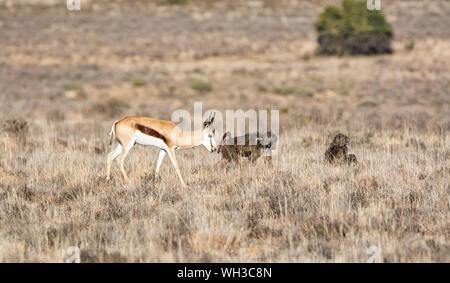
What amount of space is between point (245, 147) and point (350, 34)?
100ft

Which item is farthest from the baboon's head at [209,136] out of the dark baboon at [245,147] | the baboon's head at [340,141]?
the baboon's head at [340,141]

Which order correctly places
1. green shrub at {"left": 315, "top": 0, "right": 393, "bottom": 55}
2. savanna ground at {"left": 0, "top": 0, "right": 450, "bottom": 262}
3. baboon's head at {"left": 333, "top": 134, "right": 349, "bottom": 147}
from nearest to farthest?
1. savanna ground at {"left": 0, "top": 0, "right": 450, "bottom": 262}
2. baboon's head at {"left": 333, "top": 134, "right": 349, "bottom": 147}
3. green shrub at {"left": 315, "top": 0, "right": 393, "bottom": 55}

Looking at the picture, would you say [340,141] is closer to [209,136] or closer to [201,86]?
[209,136]

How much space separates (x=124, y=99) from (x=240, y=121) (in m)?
8.90

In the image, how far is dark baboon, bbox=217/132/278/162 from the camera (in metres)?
8.70

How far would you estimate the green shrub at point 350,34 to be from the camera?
36281 mm

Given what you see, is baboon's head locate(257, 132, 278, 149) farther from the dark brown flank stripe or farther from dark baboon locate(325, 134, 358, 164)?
the dark brown flank stripe

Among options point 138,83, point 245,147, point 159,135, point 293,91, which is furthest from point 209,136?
point 138,83

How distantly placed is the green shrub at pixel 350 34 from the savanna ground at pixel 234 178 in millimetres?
6435

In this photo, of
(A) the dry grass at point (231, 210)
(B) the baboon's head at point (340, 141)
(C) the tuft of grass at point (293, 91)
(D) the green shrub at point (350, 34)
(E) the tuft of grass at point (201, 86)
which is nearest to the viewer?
(A) the dry grass at point (231, 210)

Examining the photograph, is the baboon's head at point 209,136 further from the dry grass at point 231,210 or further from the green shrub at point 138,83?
the green shrub at point 138,83

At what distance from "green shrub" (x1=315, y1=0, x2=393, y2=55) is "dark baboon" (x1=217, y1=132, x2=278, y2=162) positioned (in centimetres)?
2937

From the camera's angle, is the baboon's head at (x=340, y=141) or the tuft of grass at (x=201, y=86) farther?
the tuft of grass at (x=201, y=86)

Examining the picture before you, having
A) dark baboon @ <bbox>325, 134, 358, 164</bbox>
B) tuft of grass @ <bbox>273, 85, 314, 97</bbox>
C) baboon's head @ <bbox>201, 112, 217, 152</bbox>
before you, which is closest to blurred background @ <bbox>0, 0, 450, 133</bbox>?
tuft of grass @ <bbox>273, 85, 314, 97</bbox>
